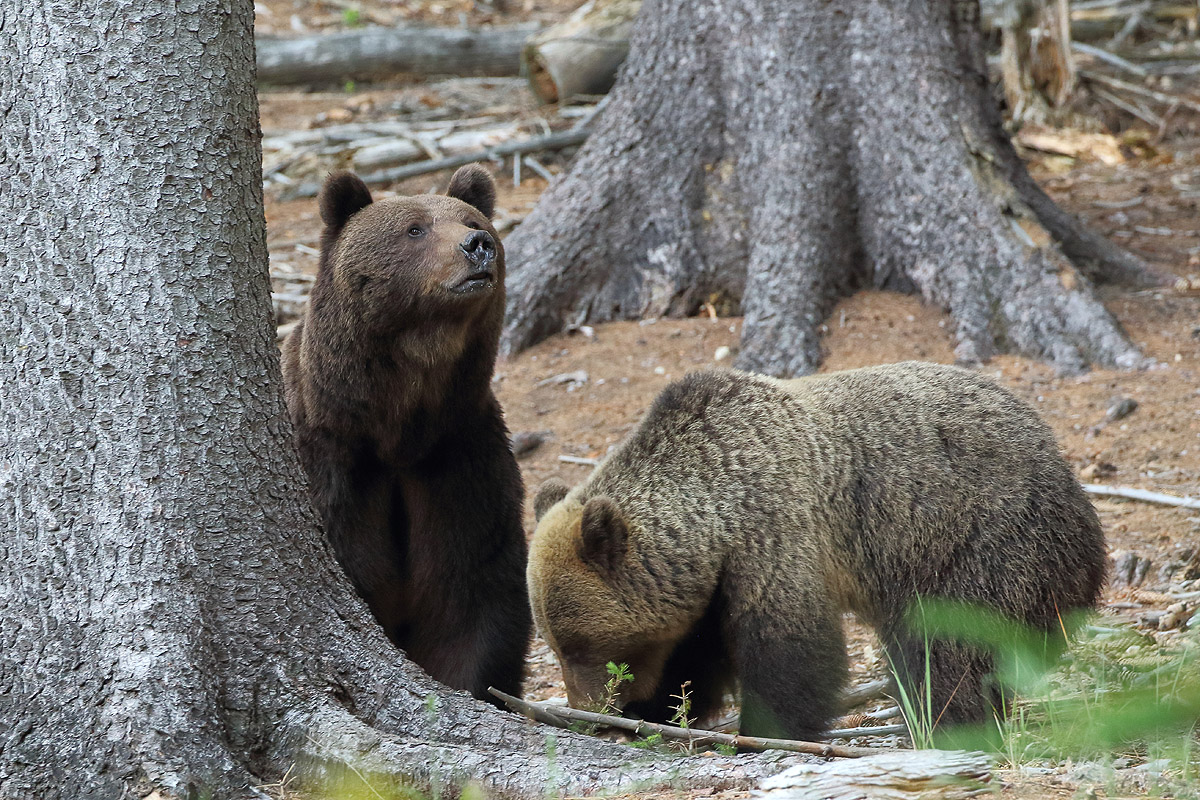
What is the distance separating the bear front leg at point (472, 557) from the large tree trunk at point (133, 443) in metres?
1.45

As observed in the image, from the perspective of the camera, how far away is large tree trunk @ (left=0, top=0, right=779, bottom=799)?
3383mm

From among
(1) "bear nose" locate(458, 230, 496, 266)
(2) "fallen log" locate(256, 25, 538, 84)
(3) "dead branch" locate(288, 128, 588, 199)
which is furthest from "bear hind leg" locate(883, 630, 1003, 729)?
(2) "fallen log" locate(256, 25, 538, 84)

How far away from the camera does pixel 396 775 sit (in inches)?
137

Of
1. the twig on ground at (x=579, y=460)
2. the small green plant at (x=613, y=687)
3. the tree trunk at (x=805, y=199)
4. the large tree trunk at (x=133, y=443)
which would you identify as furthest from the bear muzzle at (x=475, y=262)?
the tree trunk at (x=805, y=199)

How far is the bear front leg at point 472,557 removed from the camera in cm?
500

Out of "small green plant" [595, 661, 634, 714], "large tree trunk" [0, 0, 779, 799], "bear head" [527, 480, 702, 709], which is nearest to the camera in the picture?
"large tree trunk" [0, 0, 779, 799]

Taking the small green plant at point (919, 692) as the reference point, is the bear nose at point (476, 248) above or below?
above

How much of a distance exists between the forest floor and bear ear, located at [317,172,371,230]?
2.59 metres

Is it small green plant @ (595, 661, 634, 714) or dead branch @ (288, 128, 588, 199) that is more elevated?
dead branch @ (288, 128, 588, 199)

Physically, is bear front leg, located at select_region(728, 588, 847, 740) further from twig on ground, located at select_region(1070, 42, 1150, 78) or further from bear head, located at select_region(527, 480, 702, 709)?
twig on ground, located at select_region(1070, 42, 1150, 78)

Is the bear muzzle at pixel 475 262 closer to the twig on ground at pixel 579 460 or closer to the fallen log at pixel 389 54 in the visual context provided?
the twig on ground at pixel 579 460

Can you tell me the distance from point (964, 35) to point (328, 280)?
537 cm

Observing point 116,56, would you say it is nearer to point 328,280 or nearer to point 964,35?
point 328,280

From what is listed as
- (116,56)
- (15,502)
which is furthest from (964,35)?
(15,502)
